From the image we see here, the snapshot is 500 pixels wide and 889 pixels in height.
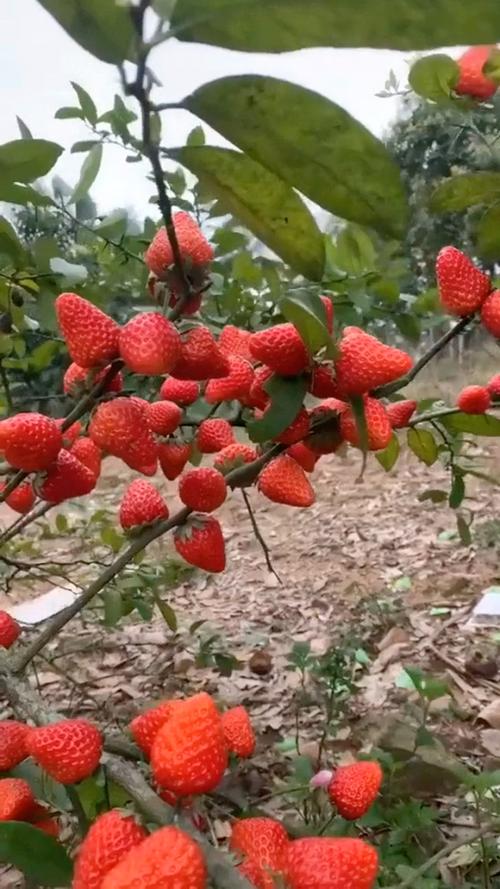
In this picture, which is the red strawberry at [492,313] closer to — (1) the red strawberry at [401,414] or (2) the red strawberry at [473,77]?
(1) the red strawberry at [401,414]

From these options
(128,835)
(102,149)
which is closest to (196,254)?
(128,835)

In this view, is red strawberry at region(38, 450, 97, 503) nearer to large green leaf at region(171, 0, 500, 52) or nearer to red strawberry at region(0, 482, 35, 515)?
red strawberry at region(0, 482, 35, 515)

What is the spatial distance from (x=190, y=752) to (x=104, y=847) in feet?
0.20

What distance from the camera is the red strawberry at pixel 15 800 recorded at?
1.86 ft

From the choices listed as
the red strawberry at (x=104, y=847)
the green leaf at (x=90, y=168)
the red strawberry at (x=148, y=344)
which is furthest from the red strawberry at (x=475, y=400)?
the green leaf at (x=90, y=168)

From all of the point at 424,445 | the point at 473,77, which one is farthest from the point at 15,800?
the point at 473,77

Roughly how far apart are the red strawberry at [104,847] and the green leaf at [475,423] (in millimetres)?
556

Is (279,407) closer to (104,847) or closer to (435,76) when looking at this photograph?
(104,847)

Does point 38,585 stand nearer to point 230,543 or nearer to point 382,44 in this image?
point 230,543

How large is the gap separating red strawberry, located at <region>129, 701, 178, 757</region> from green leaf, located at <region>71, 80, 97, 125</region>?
3.31 feet

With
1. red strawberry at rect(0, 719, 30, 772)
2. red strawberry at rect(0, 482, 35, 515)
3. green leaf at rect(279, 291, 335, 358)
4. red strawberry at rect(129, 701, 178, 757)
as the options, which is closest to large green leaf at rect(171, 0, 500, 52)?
green leaf at rect(279, 291, 335, 358)

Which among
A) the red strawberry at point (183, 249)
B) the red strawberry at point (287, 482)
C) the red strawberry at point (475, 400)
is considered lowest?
the red strawberry at point (287, 482)

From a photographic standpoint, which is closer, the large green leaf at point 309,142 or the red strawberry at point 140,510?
the large green leaf at point 309,142

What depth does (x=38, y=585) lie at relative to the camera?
239 cm
